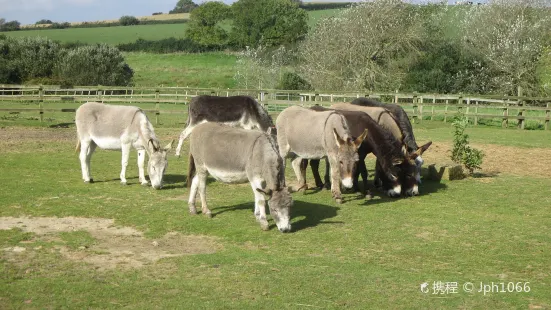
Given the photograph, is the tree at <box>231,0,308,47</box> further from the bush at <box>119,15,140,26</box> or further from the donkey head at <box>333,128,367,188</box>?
the donkey head at <box>333,128,367,188</box>

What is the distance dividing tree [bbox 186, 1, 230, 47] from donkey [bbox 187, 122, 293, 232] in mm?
78340

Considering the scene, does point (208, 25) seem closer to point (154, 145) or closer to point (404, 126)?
point (404, 126)

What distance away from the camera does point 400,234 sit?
9.96 m

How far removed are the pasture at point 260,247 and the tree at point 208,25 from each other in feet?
246

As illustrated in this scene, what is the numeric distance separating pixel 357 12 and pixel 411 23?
4.36 metres

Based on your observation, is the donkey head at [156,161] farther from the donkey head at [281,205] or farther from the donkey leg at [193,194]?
the donkey head at [281,205]

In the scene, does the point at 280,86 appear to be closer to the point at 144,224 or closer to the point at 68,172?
the point at 68,172

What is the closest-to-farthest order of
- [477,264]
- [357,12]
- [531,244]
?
1. [477,264]
2. [531,244]
3. [357,12]

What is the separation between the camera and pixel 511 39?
4184 centimetres

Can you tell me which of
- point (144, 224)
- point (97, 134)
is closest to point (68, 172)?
point (97, 134)

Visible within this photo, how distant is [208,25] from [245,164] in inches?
3307

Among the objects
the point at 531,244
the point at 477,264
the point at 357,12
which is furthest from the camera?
the point at 357,12

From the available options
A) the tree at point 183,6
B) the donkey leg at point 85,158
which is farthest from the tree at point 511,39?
the tree at point 183,6

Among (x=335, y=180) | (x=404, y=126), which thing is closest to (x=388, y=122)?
(x=404, y=126)
